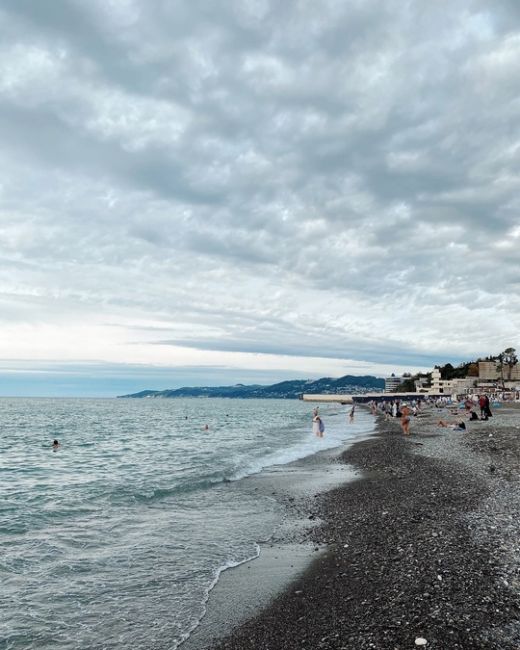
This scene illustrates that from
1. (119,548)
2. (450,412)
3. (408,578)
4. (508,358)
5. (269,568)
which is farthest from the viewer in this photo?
(508,358)

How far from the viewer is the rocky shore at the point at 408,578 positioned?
6148 mm

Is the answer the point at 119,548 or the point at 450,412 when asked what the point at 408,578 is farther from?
the point at 450,412

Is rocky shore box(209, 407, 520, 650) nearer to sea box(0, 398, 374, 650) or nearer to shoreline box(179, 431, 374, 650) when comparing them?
shoreline box(179, 431, 374, 650)

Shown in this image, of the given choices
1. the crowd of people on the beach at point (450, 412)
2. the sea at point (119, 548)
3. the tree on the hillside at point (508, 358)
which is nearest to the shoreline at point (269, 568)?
the sea at point (119, 548)

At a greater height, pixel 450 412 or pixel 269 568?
pixel 269 568

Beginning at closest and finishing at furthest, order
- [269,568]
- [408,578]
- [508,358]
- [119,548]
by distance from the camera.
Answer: [408,578] < [269,568] < [119,548] < [508,358]

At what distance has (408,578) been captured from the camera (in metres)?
7.94

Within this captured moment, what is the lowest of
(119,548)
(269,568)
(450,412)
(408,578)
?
(450,412)

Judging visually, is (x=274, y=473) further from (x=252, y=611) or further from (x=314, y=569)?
(x=252, y=611)

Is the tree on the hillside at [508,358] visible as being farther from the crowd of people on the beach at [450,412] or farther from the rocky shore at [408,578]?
the rocky shore at [408,578]

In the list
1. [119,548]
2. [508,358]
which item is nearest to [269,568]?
[119,548]

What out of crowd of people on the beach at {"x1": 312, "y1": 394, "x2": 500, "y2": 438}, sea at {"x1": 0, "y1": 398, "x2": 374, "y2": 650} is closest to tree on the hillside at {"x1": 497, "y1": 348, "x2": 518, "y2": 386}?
crowd of people on the beach at {"x1": 312, "y1": 394, "x2": 500, "y2": 438}

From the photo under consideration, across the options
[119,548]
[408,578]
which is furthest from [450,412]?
[408,578]

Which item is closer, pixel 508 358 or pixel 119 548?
pixel 119 548
